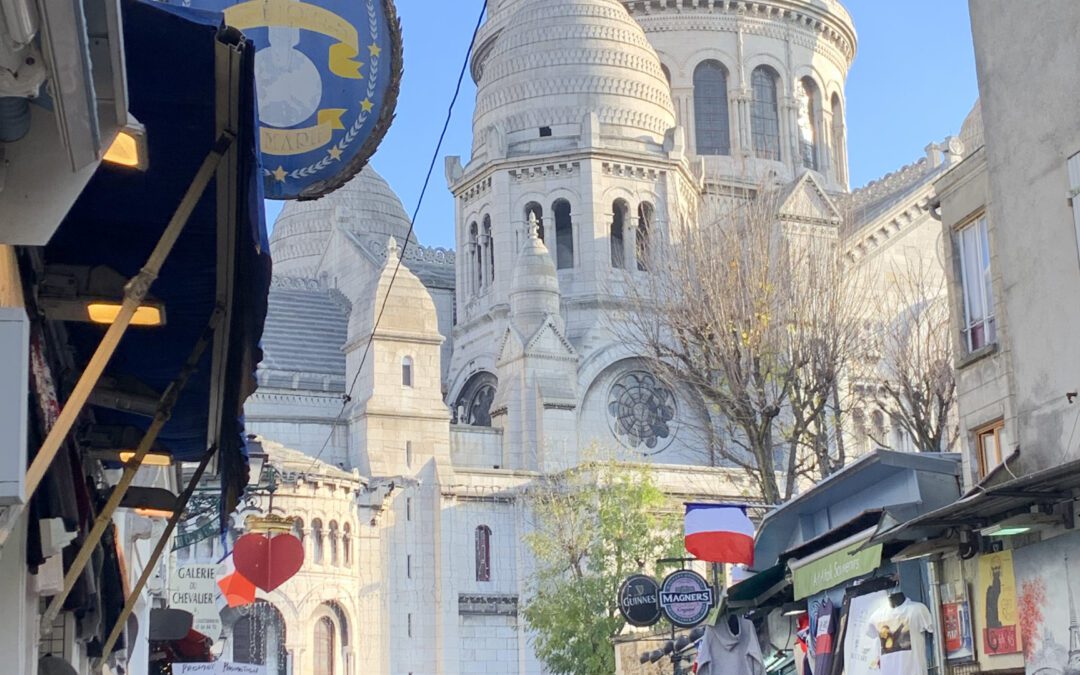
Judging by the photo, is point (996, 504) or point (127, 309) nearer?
point (127, 309)

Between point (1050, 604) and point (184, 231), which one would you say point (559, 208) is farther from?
point (184, 231)

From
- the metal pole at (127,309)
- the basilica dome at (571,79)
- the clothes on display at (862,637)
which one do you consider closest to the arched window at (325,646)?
the basilica dome at (571,79)

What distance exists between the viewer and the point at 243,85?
6.09 m

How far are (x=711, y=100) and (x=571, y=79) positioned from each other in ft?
31.7

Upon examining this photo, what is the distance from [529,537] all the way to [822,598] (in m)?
28.3

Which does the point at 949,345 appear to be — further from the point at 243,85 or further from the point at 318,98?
the point at 243,85

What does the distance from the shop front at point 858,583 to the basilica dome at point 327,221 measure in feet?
176

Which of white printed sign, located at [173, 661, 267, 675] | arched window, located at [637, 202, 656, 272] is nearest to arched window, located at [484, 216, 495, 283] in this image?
arched window, located at [637, 202, 656, 272]

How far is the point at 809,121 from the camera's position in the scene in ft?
233

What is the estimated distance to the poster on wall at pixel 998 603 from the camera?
1419cm

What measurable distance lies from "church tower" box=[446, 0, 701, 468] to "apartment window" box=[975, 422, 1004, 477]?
121 feet

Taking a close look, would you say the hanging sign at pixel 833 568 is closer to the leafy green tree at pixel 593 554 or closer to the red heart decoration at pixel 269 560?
the red heart decoration at pixel 269 560

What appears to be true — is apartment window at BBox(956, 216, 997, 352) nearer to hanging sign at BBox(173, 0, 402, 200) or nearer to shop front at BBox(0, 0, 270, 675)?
shop front at BBox(0, 0, 270, 675)

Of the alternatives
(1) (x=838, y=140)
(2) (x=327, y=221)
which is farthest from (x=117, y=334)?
(1) (x=838, y=140)
